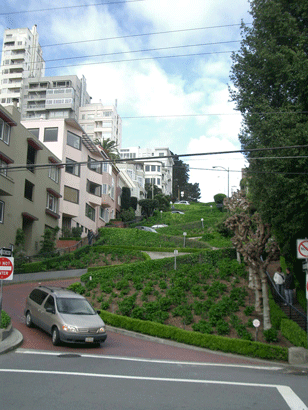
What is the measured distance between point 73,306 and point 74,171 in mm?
31937

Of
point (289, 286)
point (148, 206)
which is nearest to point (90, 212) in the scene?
point (148, 206)

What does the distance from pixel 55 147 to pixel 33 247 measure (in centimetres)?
1135

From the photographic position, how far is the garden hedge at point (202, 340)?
47.6ft

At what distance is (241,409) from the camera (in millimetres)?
7227

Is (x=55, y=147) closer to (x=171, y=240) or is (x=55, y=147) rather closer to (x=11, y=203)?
(x=11, y=203)

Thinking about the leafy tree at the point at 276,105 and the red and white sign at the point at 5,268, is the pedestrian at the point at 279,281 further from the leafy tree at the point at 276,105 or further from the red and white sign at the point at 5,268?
the red and white sign at the point at 5,268

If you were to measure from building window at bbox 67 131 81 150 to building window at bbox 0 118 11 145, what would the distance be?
12794 millimetres

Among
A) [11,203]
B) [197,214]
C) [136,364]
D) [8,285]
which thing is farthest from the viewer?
[197,214]

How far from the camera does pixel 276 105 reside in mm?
15891

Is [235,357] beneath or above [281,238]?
beneath

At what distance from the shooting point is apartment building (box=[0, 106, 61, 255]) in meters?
31.3

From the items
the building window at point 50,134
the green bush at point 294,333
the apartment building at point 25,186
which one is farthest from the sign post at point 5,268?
the building window at point 50,134

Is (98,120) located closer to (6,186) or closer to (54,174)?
(54,174)

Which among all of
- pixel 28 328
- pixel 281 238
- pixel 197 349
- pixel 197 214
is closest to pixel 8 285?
pixel 28 328
